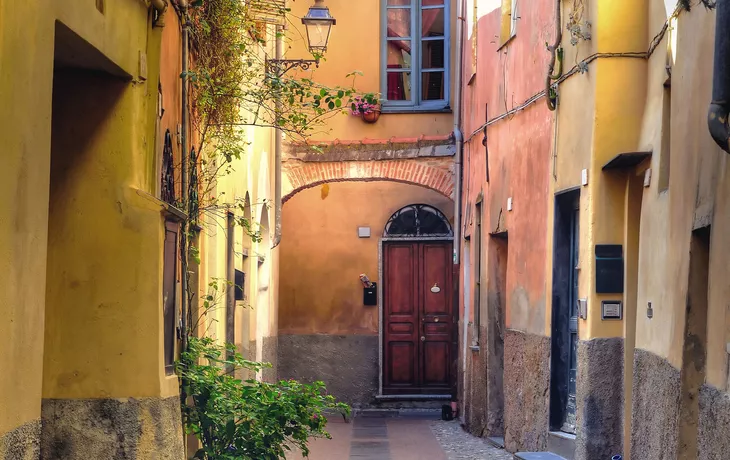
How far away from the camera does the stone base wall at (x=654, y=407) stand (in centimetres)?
658

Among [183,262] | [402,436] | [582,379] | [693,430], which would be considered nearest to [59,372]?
[183,262]

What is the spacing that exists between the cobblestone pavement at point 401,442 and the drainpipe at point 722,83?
22.7 ft

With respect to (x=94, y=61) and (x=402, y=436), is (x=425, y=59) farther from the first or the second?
(x=94, y=61)

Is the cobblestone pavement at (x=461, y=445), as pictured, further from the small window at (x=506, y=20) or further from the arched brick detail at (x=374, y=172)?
the small window at (x=506, y=20)

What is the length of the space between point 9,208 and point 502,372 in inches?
394

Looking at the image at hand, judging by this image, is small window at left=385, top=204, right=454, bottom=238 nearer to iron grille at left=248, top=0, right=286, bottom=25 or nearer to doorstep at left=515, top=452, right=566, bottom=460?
iron grille at left=248, top=0, right=286, bottom=25

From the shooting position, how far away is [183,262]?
25.2 ft

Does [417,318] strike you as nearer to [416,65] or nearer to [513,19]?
[416,65]

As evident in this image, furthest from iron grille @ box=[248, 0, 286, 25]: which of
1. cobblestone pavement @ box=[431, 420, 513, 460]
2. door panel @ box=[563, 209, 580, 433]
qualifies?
cobblestone pavement @ box=[431, 420, 513, 460]

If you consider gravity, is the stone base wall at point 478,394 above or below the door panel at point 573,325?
below

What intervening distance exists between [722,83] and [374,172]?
1156cm

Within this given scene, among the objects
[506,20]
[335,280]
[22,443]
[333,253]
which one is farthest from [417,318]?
[22,443]

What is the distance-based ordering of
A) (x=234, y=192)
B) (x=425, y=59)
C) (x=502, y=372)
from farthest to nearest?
(x=425, y=59) → (x=502, y=372) → (x=234, y=192)

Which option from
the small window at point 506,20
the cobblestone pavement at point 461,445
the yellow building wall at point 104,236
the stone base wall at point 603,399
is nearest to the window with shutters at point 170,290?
the yellow building wall at point 104,236
